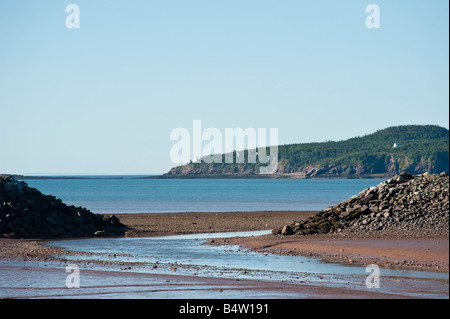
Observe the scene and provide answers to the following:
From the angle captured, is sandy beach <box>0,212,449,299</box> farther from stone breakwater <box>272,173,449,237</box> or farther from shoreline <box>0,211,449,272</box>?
stone breakwater <box>272,173,449,237</box>

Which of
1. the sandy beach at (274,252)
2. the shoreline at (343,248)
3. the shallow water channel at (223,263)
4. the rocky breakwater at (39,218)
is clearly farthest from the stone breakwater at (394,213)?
the rocky breakwater at (39,218)

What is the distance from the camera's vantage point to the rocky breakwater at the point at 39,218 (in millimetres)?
34469

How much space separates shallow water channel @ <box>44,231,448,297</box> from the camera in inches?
787

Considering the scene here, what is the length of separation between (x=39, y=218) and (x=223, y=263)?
15.2m

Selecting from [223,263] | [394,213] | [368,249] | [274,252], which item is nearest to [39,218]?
[274,252]

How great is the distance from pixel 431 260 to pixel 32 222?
21.3 metres

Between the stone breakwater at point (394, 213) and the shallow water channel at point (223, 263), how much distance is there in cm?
566

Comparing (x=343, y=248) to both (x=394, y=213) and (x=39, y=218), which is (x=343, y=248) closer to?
(x=394, y=213)

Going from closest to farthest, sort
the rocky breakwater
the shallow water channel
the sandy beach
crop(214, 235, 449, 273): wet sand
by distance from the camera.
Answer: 1. the sandy beach
2. the shallow water channel
3. crop(214, 235, 449, 273): wet sand
4. the rocky breakwater

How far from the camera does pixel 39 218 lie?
117ft

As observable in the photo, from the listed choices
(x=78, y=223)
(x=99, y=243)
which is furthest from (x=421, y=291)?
(x=78, y=223)

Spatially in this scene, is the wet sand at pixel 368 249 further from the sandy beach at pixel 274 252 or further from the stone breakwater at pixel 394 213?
the stone breakwater at pixel 394 213

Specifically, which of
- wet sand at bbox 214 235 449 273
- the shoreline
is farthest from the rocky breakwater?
wet sand at bbox 214 235 449 273

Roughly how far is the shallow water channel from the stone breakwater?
18.6 feet
